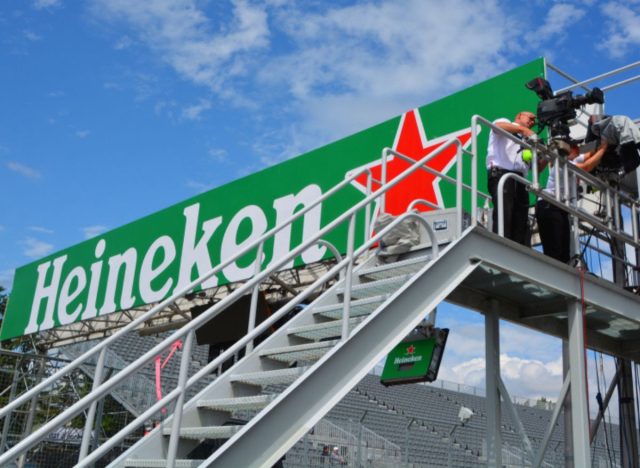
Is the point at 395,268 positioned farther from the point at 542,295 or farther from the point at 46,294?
the point at 46,294

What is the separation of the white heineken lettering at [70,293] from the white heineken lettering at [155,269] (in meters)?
2.29

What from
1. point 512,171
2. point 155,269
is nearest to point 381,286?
point 512,171

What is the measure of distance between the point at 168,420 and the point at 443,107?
6053 millimetres

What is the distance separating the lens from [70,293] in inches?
623

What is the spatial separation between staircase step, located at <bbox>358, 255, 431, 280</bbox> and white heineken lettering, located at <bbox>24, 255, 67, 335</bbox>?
11.5 m

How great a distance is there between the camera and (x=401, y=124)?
10406mm

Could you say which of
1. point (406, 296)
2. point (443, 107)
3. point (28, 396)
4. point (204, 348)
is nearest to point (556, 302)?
point (406, 296)

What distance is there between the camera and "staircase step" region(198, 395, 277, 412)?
4816 mm

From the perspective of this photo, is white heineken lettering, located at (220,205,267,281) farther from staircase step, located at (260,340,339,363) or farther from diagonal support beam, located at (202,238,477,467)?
diagonal support beam, located at (202,238,477,467)

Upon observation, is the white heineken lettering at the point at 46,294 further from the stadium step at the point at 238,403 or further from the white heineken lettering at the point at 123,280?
the stadium step at the point at 238,403

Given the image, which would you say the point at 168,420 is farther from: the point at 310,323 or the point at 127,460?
the point at 310,323

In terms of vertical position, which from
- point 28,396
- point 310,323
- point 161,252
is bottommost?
point 28,396

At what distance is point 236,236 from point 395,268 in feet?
21.2

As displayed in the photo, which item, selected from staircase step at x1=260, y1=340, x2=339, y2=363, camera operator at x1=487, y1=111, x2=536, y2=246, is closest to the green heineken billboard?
camera operator at x1=487, y1=111, x2=536, y2=246
